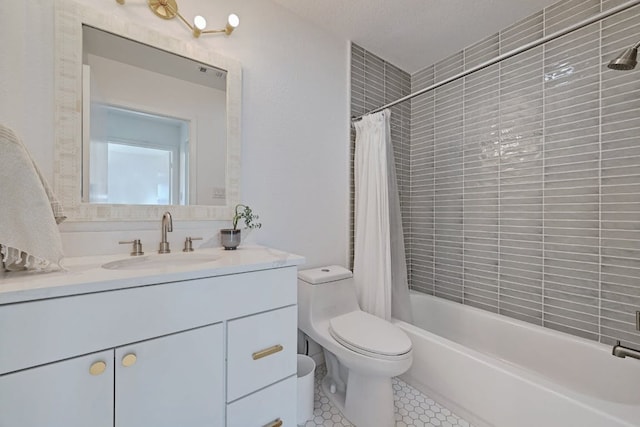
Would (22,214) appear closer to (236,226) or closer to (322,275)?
(236,226)

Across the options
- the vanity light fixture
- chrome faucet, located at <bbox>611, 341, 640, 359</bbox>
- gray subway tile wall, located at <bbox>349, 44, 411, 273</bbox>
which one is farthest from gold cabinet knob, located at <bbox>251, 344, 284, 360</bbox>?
the vanity light fixture

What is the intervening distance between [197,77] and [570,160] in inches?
84.8

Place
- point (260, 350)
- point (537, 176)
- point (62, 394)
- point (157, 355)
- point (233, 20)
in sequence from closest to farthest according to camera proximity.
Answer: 1. point (62, 394)
2. point (157, 355)
3. point (260, 350)
4. point (233, 20)
5. point (537, 176)

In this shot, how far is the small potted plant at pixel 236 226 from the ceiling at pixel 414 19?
4.27 ft

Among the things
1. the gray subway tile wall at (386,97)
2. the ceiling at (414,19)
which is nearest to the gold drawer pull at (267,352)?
the gray subway tile wall at (386,97)

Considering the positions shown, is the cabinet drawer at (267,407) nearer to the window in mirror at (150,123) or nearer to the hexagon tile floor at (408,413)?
the hexagon tile floor at (408,413)

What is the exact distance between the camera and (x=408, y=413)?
1.38 metres

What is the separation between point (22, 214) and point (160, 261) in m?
0.50

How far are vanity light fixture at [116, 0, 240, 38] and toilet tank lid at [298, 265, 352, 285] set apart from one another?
140 cm

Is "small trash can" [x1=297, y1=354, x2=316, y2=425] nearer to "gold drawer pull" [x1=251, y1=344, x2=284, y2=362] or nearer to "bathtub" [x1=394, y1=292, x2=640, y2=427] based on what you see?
"gold drawer pull" [x1=251, y1=344, x2=284, y2=362]

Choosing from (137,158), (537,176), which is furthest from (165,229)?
(537,176)

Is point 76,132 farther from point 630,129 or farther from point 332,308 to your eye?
point 630,129

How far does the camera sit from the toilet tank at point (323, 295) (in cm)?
151

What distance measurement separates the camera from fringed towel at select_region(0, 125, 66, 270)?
67 cm
